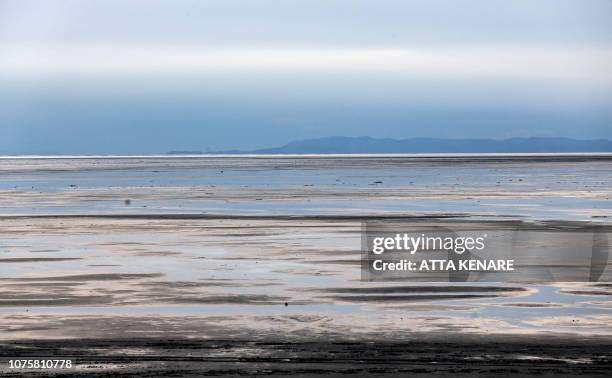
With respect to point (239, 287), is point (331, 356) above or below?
below

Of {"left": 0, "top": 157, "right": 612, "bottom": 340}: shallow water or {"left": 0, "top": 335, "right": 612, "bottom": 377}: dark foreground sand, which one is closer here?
{"left": 0, "top": 335, "right": 612, "bottom": 377}: dark foreground sand

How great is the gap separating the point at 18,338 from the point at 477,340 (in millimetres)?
6444

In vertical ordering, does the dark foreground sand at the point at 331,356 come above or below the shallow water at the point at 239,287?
below

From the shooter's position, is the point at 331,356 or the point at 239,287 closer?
the point at 331,356

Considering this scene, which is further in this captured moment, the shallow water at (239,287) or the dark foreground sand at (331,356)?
the shallow water at (239,287)

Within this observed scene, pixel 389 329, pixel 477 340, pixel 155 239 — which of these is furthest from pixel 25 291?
pixel 155 239

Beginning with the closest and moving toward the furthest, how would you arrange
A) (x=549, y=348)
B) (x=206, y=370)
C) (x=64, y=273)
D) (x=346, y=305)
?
(x=206, y=370) → (x=549, y=348) → (x=346, y=305) → (x=64, y=273)

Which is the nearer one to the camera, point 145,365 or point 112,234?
point 145,365

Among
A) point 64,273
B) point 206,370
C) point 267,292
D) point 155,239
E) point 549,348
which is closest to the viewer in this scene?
point 206,370

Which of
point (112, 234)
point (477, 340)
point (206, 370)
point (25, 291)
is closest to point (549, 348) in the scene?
point (477, 340)

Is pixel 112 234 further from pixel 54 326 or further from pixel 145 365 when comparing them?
pixel 145 365

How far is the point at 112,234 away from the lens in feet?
112

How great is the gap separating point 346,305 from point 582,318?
3.98m

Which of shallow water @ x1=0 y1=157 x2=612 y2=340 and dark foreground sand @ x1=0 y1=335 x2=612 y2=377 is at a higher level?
shallow water @ x1=0 y1=157 x2=612 y2=340
